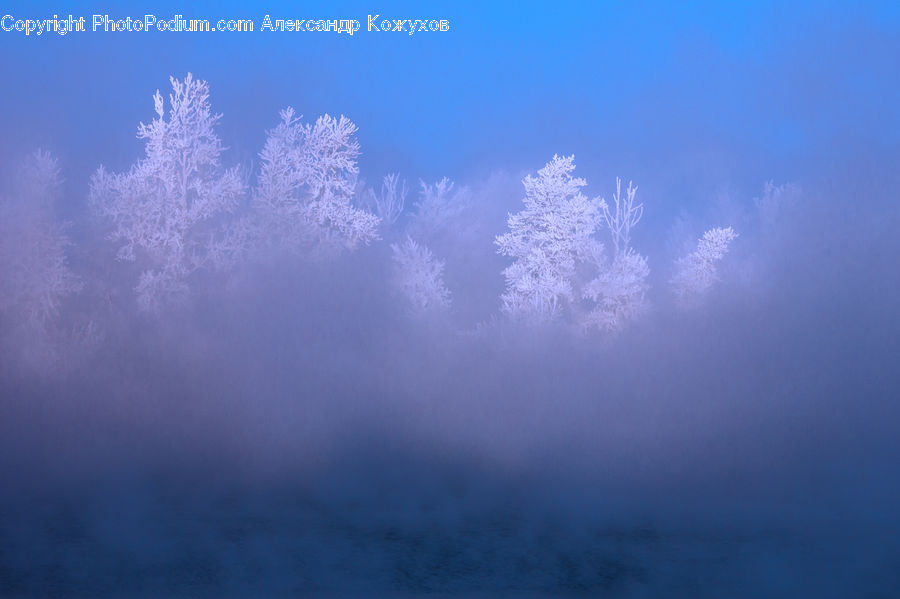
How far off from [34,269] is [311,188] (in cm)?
356

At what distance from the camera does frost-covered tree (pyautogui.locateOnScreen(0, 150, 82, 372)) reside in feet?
33.3

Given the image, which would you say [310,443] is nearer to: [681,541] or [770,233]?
[681,541]

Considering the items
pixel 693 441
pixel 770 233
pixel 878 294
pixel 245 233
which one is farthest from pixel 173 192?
pixel 878 294

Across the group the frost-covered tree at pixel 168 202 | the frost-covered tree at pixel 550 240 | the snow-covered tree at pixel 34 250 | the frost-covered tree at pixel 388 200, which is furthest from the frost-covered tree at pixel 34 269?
the frost-covered tree at pixel 550 240

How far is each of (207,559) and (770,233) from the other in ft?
26.6

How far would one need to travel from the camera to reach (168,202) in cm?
1079

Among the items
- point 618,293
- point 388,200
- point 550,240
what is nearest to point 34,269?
point 388,200

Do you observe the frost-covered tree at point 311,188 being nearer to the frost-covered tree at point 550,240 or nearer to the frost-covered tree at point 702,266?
the frost-covered tree at point 550,240

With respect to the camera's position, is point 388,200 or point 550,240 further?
point 388,200

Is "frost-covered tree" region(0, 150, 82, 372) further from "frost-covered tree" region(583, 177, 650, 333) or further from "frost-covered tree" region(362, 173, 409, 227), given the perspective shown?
"frost-covered tree" region(583, 177, 650, 333)

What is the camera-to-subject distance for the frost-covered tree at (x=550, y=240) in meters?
11.1

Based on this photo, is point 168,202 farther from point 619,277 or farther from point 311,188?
point 619,277

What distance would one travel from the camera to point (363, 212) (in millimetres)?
11242

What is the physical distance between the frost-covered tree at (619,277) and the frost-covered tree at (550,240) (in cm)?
26
